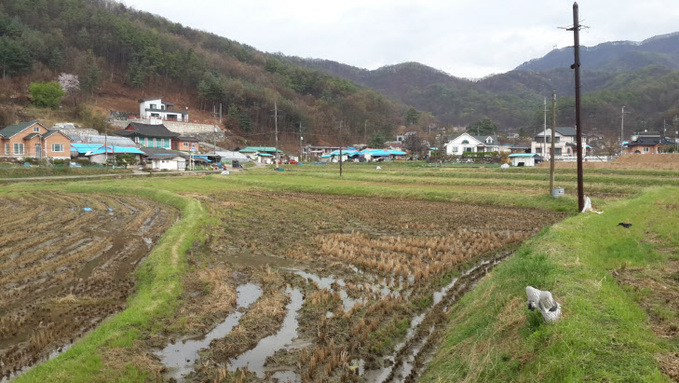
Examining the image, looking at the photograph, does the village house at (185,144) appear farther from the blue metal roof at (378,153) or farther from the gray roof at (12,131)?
the blue metal roof at (378,153)

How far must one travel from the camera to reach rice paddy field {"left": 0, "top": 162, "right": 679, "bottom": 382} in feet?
17.6

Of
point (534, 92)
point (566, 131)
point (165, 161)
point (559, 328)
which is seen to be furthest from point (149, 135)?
point (534, 92)

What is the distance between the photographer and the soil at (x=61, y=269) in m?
6.74

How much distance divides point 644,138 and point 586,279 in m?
68.5

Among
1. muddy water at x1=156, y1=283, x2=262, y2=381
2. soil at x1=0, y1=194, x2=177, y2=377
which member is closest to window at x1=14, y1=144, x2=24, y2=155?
soil at x1=0, y1=194, x2=177, y2=377

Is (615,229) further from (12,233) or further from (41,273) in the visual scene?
(12,233)

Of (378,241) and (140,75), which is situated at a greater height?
(140,75)

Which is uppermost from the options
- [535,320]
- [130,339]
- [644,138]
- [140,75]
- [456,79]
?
[456,79]

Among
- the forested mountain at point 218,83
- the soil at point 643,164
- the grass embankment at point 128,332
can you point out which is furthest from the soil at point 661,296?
the forested mountain at point 218,83

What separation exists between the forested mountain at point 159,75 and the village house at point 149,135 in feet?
55.6

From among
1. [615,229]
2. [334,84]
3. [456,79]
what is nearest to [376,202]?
[615,229]

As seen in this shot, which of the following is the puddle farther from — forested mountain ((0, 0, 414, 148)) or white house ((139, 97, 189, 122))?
white house ((139, 97, 189, 122))

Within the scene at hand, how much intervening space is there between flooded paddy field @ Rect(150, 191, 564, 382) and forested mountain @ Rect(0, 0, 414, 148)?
226ft

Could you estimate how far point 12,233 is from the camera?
47.9 ft
